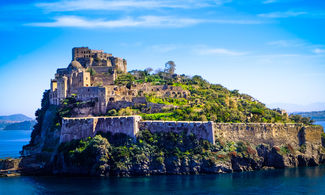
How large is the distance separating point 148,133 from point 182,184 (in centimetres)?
1173

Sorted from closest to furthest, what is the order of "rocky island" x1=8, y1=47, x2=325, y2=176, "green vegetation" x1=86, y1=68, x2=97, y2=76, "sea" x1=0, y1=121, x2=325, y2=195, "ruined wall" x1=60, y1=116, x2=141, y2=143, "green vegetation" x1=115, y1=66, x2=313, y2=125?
"sea" x1=0, y1=121, x2=325, y2=195
"rocky island" x1=8, y1=47, x2=325, y2=176
"ruined wall" x1=60, y1=116, x2=141, y2=143
"green vegetation" x1=115, y1=66, x2=313, y2=125
"green vegetation" x1=86, y1=68, x2=97, y2=76

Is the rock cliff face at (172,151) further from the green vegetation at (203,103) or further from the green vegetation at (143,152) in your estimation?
the green vegetation at (203,103)

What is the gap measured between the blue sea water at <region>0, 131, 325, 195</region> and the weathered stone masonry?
7181 millimetres

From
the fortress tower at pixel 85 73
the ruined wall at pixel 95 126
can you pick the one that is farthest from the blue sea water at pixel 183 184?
the fortress tower at pixel 85 73

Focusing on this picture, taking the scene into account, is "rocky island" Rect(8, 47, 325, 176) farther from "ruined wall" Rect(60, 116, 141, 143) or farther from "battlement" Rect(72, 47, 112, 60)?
"battlement" Rect(72, 47, 112, 60)

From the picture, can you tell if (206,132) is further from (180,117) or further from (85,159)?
(85,159)

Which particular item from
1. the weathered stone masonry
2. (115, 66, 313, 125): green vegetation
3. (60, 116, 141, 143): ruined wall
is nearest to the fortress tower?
(115, 66, 313, 125): green vegetation

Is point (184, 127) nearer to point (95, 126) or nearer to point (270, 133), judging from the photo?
point (95, 126)

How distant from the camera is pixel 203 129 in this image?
63.3 m

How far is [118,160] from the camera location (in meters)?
60.8

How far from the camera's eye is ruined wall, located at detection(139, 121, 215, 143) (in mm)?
63125

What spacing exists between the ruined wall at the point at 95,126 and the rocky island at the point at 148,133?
0.50 ft

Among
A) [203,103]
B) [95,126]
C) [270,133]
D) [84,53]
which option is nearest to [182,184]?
[95,126]

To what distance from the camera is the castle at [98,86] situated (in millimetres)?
75188
